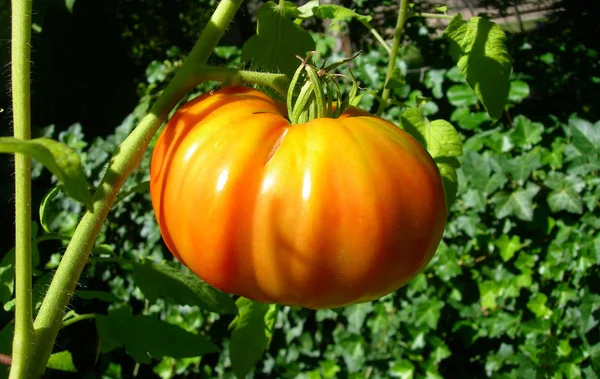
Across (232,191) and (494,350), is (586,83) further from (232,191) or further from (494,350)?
(232,191)

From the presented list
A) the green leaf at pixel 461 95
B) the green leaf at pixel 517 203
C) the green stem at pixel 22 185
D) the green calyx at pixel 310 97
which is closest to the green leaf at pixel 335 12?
the green calyx at pixel 310 97

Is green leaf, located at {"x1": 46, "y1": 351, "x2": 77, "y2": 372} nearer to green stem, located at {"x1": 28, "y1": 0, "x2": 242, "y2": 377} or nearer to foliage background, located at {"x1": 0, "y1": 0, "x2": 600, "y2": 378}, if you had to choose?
foliage background, located at {"x1": 0, "y1": 0, "x2": 600, "y2": 378}

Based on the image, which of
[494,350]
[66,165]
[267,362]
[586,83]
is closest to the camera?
[66,165]

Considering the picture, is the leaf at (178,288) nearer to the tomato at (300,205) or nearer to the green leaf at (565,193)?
the tomato at (300,205)

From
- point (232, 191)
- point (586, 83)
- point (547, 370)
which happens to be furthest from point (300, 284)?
point (586, 83)

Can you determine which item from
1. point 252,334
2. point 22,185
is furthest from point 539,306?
point 22,185

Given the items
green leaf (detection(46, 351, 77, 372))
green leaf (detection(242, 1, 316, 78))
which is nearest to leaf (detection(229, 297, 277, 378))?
green leaf (detection(46, 351, 77, 372))
